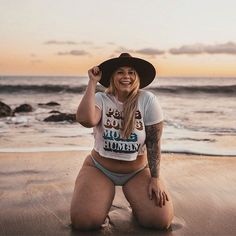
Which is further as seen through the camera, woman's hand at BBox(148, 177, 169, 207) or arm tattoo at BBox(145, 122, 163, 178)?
arm tattoo at BBox(145, 122, 163, 178)

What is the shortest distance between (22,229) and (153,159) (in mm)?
1246

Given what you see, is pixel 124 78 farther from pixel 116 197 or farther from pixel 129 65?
pixel 116 197

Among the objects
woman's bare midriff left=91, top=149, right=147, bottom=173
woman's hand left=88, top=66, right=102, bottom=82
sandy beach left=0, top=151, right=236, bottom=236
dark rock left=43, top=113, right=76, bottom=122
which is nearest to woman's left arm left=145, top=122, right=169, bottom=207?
woman's bare midriff left=91, top=149, right=147, bottom=173

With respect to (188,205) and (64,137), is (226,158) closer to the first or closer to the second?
(188,205)

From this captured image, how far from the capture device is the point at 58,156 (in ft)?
22.8

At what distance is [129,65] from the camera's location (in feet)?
13.6

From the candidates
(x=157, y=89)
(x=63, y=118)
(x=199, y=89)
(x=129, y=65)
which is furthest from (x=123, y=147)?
(x=199, y=89)

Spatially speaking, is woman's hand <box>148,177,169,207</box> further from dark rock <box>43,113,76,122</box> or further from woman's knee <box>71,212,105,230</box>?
dark rock <box>43,113,76,122</box>

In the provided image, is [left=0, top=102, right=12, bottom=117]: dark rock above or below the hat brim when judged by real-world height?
below

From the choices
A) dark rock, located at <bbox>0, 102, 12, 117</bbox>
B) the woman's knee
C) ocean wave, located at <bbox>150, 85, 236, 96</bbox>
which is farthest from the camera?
ocean wave, located at <bbox>150, 85, 236, 96</bbox>

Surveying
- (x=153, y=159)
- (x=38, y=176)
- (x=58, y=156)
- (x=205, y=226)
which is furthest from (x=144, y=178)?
(x=58, y=156)

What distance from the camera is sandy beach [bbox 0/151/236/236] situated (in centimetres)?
389

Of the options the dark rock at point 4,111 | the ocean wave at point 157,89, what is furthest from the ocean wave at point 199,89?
the dark rock at point 4,111

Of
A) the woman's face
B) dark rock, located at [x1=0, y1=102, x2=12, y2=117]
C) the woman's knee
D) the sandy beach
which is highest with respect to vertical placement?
the woman's face
